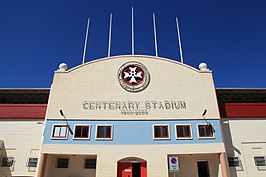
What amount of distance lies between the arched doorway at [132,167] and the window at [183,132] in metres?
4.50

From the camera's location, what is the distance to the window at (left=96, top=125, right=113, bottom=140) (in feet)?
65.1

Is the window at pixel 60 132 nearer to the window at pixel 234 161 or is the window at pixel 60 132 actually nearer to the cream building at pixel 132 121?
the cream building at pixel 132 121

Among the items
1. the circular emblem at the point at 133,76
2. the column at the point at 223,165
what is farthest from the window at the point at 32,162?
the column at the point at 223,165

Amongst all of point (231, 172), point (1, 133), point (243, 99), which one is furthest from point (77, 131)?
point (243, 99)

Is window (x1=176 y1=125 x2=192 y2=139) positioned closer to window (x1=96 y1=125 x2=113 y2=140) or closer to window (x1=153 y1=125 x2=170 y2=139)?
window (x1=153 y1=125 x2=170 y2=139)

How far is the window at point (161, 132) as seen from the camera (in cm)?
1983

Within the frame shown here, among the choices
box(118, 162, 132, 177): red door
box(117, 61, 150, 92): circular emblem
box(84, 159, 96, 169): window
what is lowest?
box(118, 162, 132, 177): red door

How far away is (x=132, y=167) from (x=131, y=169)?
22 cm

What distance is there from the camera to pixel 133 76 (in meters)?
22.3

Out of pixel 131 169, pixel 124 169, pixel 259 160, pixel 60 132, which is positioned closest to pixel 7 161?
Result: pixel 60 132

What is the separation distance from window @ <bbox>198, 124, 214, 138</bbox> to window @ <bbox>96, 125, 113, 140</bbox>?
9.39 metres

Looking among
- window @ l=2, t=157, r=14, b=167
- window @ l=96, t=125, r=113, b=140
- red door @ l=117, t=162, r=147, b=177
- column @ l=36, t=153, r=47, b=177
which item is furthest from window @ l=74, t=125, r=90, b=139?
window @ l=2, t=157, r=14, b=167

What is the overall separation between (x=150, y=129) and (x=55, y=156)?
35.9 ft

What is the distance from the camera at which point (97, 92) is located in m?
21.7
